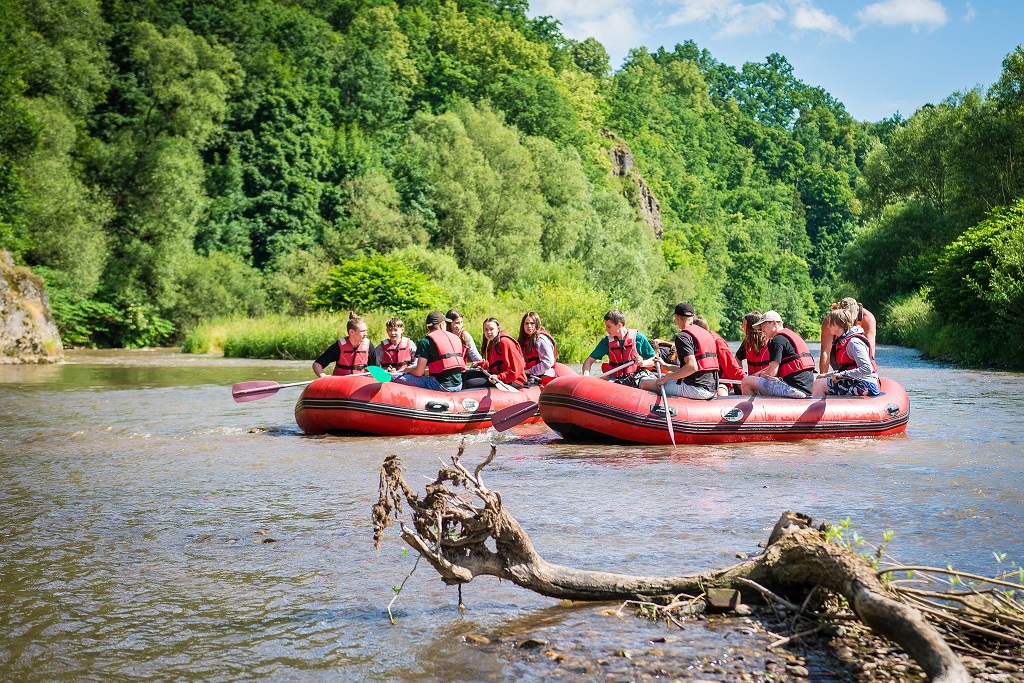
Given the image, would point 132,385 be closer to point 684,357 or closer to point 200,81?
point 684,357

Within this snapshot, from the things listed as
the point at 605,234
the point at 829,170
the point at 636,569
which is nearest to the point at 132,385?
the point at 636,569

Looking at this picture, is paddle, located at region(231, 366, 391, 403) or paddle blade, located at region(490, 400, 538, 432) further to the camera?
paddle, located at region(231, 366, 391, 403)

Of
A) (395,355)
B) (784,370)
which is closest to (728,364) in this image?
(784,370)

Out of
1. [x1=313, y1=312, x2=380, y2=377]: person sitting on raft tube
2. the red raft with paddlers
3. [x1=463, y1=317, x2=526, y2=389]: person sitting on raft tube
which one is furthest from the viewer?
[x1=463, y1=317, x2=526, y2=389]: person sitting on raft tube

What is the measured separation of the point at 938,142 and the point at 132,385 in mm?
34067

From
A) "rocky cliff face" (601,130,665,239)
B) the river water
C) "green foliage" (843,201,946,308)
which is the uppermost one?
"rocky cliff face" (601,130,665,239)

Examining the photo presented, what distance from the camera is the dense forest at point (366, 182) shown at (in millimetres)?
30359

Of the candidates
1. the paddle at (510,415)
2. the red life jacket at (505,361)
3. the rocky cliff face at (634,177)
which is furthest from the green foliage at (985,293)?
the rocky cliff face at (634,177)

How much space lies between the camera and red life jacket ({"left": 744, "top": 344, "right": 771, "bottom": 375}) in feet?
34.0

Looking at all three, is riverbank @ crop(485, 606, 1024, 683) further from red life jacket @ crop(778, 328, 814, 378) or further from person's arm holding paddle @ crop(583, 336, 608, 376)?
person's arm holding paddle @ crop(583, 336, 608, 376)

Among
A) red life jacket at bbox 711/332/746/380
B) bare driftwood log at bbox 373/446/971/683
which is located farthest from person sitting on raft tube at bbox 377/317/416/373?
bare driftwood log at bbox 373/446/971/683

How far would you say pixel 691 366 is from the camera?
31.1ft

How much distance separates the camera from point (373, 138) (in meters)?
46.7

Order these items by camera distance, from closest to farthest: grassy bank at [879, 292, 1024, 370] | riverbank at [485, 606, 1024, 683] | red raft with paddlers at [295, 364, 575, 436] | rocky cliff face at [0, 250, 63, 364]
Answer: riverbank at [485, 606, 1024, 683]
red raft with paddlers at [295, 364, 575, 436]
grassy bank at [879, 292, 1024, 370]
rocky cliff face at [0, 250, 63, 364]
